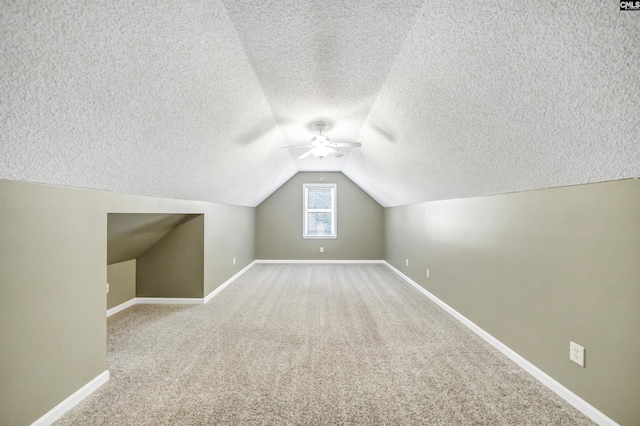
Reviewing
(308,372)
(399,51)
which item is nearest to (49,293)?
(308,372)

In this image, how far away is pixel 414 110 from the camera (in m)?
2.62

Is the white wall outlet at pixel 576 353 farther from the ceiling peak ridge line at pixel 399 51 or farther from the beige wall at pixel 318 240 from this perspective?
the beige wall at pixel 318 240

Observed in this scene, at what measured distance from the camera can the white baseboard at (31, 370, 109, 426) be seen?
168 cm

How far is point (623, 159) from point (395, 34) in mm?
1400

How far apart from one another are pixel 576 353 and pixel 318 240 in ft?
19.5

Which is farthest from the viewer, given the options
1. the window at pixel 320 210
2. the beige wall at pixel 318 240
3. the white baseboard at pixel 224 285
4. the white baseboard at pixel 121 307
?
the window at pixel 320 210

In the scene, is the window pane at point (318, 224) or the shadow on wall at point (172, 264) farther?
the window pane at point (318, 224)

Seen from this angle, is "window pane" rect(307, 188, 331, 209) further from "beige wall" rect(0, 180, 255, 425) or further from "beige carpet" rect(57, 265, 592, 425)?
"beige wall" rect(0, 180, 255, 425)

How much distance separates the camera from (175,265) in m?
4.14

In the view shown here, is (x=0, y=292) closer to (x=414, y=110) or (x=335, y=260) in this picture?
(x=414, y=110)

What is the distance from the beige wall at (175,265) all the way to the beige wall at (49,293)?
1.74m

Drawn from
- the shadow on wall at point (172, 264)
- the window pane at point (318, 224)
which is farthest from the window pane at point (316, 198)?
the shadow on wall at point (172, 264)

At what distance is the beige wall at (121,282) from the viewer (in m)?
3.68

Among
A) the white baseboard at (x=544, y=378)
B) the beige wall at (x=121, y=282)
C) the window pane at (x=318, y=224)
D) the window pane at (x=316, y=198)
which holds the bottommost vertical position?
the white baseboard at (x=544, y=378)
